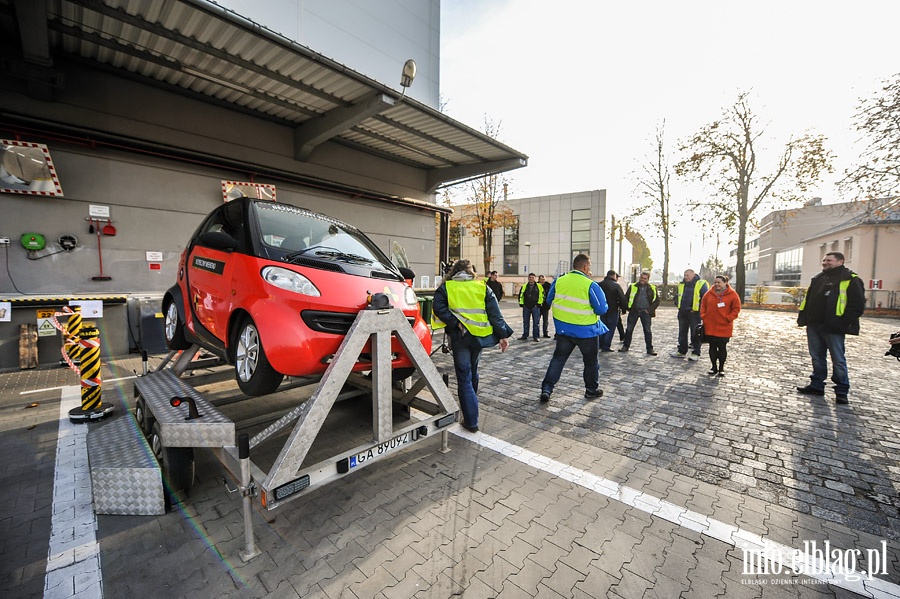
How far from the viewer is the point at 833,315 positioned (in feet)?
16.4

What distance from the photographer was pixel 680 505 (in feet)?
9.26

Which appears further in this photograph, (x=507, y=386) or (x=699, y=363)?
(x=699, y=363)

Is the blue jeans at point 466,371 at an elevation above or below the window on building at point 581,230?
below

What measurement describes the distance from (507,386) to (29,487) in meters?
5.23

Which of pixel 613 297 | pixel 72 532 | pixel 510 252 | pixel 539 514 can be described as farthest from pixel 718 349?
pixel 510 252

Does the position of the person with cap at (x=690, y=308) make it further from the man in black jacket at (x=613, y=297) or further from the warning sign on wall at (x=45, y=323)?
the warning sign on wall at (x=45, y=323)

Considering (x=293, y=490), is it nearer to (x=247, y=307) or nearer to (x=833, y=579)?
(x=247, y=307)

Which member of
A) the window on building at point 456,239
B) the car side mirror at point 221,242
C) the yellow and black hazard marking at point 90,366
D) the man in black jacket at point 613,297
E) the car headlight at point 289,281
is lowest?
the yellow and black hazard marking at point 90,366

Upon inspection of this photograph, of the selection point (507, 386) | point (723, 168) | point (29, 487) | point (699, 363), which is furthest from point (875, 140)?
point (29, 487)

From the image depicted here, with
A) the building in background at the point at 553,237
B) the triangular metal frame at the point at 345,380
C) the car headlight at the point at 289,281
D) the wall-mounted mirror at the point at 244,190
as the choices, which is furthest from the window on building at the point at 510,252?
the car headlight at the point at 289,281

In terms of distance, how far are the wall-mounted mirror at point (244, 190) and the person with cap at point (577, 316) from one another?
24.6 ft

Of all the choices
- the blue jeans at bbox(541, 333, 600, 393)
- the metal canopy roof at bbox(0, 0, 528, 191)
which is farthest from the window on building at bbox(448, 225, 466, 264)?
the blue jeans at bbox(541, 333, 600, 393)

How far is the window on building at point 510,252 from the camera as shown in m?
36.3

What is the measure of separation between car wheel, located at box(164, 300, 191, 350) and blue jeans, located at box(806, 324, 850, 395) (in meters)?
8.23
